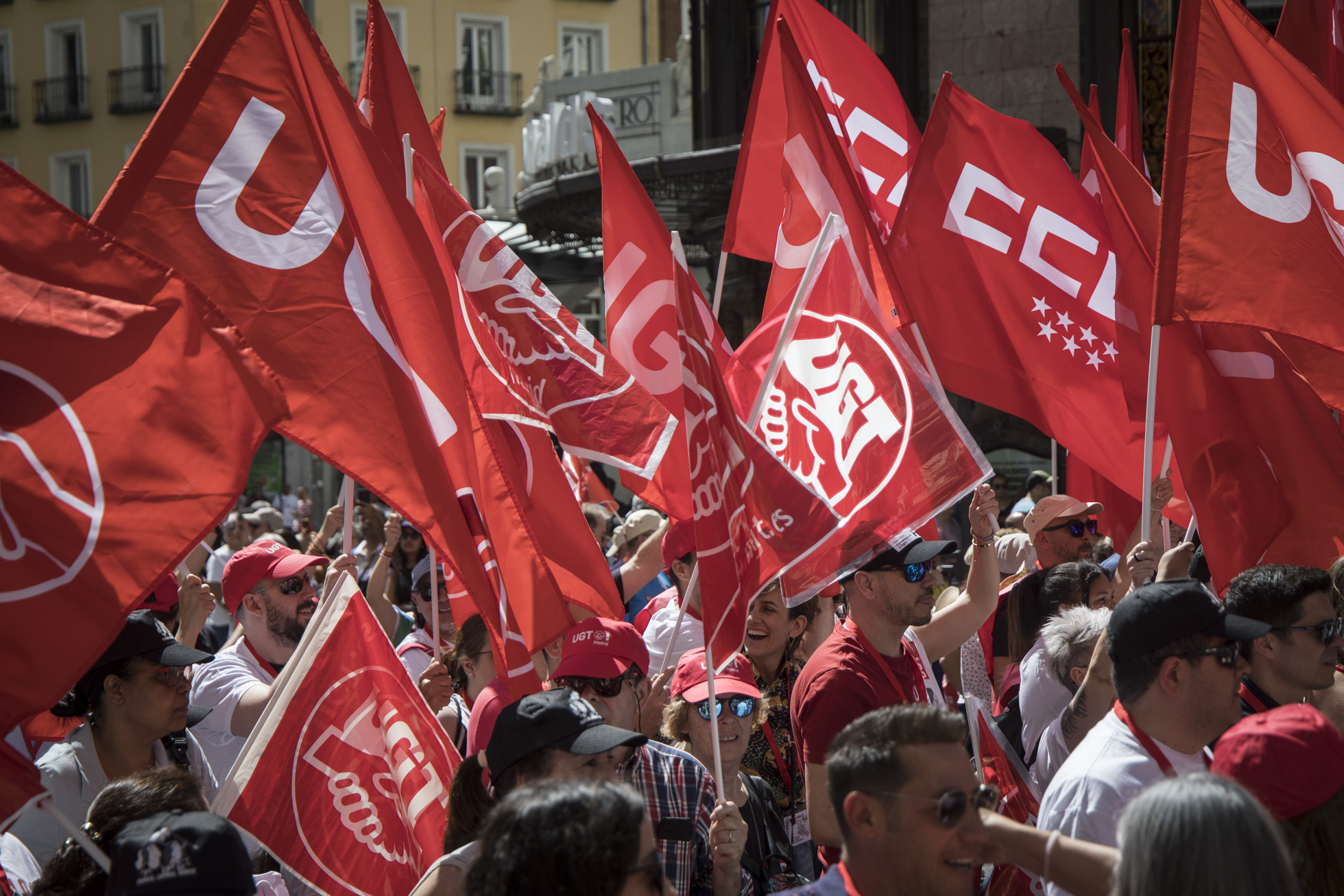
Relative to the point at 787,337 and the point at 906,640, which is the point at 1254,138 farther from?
the point at 906,640

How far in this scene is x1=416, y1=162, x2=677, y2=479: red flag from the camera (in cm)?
539

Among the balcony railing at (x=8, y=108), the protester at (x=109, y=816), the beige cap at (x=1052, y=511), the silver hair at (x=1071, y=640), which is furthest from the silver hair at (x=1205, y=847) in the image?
the balcony railing at (x=8, y=108)

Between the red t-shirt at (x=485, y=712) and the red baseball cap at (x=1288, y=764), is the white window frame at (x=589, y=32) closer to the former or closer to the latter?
the red t-shirt at (x=485, y=712)

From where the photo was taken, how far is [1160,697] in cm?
340

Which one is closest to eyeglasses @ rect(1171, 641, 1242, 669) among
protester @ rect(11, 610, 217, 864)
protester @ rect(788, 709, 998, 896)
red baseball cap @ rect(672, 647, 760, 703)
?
protester @ rect(788, 709, 998, 896)

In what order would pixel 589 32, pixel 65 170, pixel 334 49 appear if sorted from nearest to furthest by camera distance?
pixel 334 49, pixel 589 32, pixel 65 170

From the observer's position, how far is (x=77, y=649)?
3.21m

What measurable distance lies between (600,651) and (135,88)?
38.9m

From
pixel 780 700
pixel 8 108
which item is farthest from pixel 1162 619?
pixel 8 108

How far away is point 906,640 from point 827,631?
787mm

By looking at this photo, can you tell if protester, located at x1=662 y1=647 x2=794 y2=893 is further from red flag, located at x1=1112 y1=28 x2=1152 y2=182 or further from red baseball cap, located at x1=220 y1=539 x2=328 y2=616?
red flag, located at x1=1112 y1=28 x2=1152 y2=182

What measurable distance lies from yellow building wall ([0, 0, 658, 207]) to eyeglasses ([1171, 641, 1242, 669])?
1393 inches

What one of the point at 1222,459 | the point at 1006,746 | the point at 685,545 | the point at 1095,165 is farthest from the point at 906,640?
the point at 1095,165

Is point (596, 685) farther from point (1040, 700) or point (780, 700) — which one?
point (1040, 700)
